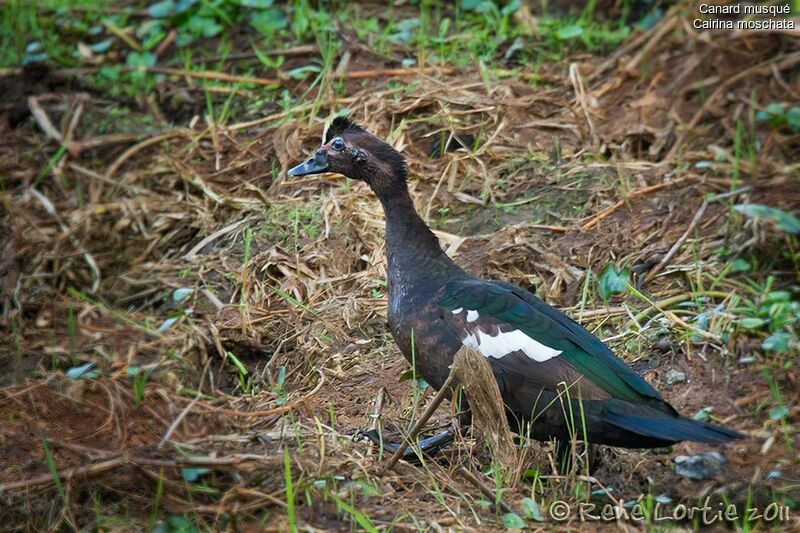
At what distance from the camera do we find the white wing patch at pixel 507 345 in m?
4.24

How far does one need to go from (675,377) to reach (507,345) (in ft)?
3.09

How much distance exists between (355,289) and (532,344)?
1578 mm

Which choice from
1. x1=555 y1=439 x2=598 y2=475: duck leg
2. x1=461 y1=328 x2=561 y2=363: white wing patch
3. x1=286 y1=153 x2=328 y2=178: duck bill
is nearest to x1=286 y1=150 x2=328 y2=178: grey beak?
x1=286 y1=153 x2=328 y2=178: duck bill

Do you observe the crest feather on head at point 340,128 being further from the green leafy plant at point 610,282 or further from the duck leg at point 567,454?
the duck leg at point 567,454

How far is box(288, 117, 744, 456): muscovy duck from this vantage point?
4.04 m

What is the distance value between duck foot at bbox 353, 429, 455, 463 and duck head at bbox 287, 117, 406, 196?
1.10 m

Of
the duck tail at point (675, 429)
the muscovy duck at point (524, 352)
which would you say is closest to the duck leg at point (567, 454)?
the muscovy duck at point (524, 352)

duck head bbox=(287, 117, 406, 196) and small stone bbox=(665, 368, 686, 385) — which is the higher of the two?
duck head bbox=(287, 117, 406, 196)

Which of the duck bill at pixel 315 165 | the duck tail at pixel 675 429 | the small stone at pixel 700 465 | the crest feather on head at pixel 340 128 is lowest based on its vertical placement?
the small stone at pixel 700 465

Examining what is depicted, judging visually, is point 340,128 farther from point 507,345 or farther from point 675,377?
point 675,377

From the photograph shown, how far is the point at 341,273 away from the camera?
5.81 m

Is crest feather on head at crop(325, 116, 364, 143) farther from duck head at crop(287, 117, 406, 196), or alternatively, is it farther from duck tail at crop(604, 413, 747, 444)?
duck tail at crop(604, 413, 747, 444)

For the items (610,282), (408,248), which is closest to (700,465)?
(610,282)

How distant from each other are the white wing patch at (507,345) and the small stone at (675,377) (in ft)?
2.67
